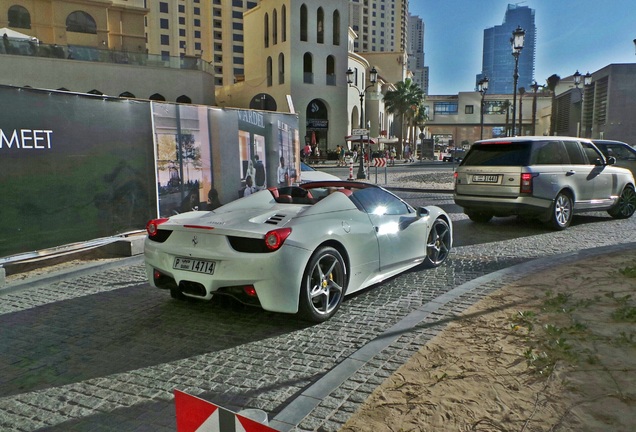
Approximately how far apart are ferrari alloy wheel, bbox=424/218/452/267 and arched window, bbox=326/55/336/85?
55.1 m

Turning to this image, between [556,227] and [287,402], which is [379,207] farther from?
[556,227]

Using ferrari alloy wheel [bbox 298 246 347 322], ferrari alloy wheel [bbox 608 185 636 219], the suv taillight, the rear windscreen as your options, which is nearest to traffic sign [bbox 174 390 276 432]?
ferrari alloy wheel [bbox 298 246 347 322]

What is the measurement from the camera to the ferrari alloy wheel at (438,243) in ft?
22.1

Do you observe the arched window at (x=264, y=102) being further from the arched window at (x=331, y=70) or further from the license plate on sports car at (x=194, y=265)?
the license plate on sports car at (x=194, y=265)

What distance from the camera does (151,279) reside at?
499cm

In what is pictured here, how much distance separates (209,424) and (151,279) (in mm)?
3696

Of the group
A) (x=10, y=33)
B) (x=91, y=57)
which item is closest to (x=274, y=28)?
(x=91, y=57)

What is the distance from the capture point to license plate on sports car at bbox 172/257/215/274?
447cm

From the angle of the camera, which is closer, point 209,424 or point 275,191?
point 209,424

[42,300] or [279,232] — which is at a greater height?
[279,232]

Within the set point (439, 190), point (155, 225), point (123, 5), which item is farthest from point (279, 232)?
point (123, 5)

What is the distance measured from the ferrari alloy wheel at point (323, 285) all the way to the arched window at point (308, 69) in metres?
55.6

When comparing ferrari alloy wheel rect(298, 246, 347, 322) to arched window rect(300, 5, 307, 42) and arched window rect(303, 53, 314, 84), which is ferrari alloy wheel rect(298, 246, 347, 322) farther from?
arched window rect(300, 5, 307, 42)

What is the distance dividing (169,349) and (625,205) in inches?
440
